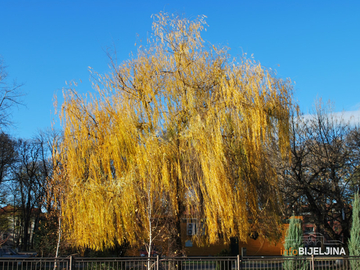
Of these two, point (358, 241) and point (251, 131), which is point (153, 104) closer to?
point (251, 131)

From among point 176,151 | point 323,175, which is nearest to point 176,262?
point 176,151

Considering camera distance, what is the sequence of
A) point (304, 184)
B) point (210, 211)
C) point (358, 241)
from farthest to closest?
point (304, 184), point (358, 241), point (210, 211)

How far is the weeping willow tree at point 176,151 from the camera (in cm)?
1058

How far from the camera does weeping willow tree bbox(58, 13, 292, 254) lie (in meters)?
10.6

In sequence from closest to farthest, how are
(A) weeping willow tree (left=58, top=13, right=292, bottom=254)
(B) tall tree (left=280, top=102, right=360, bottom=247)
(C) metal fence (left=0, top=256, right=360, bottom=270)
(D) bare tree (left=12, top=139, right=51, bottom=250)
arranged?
(C) metal fence (left=0, top=256, right=360, bottom=270) < (A) weeping willow tree (left=58, top=13, right=292, bottom=254) < (B) tall tree (left=280, top=102, right=360, bottom=247) < (D) bare tree (left=12, top=139, right=51, bottom=250)

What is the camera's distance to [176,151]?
11180 mm

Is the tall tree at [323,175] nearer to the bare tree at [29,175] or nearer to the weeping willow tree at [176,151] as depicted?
the weeping willow tree at [176,151]

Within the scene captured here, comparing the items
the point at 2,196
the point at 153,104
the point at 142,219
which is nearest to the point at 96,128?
the point at 153,104

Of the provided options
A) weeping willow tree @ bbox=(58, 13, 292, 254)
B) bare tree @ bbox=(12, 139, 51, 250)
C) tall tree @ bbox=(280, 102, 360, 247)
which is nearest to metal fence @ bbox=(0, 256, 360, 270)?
weeping willow tree @ bbox=(58, 13, 292, 254)

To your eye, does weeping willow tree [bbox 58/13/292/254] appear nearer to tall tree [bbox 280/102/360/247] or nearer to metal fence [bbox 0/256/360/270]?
metal fence [bbox 0/256/360/270]

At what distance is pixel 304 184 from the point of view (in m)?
18.0

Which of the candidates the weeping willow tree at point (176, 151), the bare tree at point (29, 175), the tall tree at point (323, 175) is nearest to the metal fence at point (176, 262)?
the weeping willow tree at point (176, 151)

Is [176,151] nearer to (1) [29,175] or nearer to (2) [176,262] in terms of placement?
(2) [176,262]

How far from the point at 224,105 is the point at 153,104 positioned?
8.01 feet
